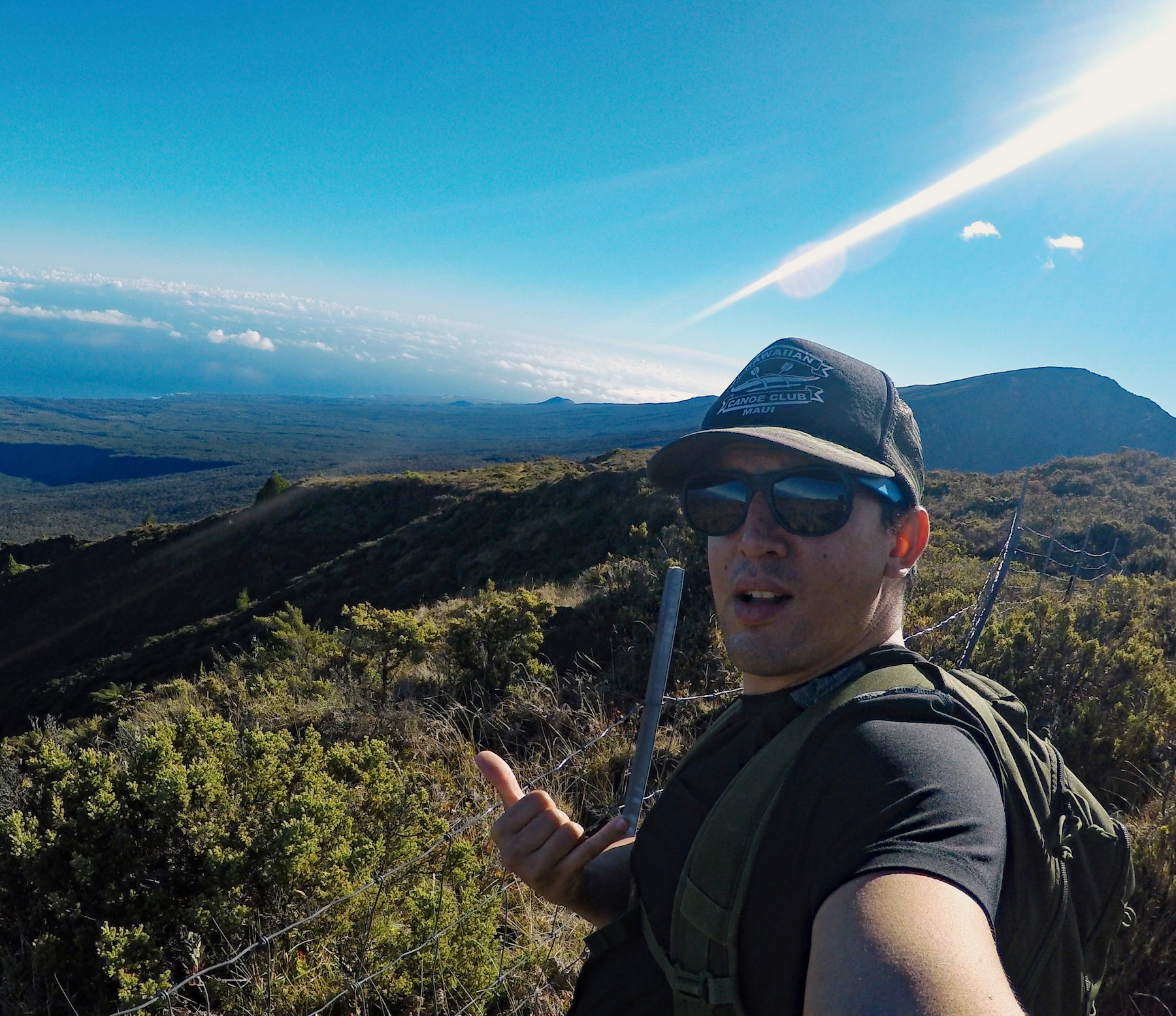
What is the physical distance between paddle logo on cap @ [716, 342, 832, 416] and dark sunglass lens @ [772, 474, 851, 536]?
17 centimetres

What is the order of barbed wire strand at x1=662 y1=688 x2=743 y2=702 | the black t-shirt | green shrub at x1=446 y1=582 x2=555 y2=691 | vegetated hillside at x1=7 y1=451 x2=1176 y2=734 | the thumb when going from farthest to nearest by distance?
vegetated hillside at x1=7 y1=451 x2=1176 y2=734, green shrub at x1=446 y1=582 x2=555 y2=691, barbed wire strand at x1=662 y1=688 x2=743 y2=702, the thumb, the black t-shirt

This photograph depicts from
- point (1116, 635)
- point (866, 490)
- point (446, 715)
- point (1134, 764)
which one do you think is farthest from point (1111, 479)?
point (866, 490)

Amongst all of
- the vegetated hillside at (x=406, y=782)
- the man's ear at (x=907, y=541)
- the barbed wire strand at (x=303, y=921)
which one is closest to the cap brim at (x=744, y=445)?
the man's ear at (x=907, y=541)

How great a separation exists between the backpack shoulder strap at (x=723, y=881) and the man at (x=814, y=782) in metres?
0.02

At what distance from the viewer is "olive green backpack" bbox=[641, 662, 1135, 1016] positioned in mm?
942

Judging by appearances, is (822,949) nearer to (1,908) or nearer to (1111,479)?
(1,908)

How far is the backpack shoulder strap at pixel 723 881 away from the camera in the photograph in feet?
3.04

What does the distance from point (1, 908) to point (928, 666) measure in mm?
3530

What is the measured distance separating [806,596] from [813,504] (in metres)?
0.19

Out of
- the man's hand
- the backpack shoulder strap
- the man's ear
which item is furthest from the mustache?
the man's hand

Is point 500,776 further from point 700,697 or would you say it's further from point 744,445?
point 700,697

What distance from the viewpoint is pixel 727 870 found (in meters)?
0.94

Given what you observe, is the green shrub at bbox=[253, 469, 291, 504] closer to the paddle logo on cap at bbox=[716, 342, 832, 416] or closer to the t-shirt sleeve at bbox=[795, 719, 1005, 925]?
the paddle logo on cap at bbox=[716, 342, 832, 416]

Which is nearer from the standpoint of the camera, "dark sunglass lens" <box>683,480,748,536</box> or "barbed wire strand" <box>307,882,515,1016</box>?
"dark sunglass lens" <box>683,480,748,536</box>
